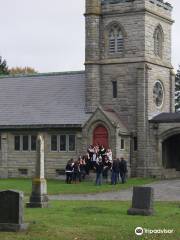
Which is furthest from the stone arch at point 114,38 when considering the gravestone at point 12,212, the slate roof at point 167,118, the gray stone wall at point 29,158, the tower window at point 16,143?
the gravestone at point 12,212

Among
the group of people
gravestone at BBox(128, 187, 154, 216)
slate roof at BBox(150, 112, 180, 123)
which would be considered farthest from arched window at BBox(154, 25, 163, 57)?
gravestone at BBox(128, 187, 154, 216)

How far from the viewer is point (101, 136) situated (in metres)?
49.2

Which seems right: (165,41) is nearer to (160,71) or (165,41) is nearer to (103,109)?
(160,71)

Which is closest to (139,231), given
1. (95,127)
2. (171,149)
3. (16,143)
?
(95,127)

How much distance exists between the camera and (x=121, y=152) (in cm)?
4909

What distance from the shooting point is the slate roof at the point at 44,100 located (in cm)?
5178

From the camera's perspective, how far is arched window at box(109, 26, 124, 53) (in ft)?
168

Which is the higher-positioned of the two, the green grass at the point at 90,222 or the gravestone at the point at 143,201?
the gravestone at the point at 143,201

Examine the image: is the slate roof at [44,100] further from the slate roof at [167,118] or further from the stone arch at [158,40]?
the stone arch at [158,40]

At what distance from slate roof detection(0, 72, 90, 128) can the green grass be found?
83.3 ft

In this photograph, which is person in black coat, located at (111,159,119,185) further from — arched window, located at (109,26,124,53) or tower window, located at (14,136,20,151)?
tower window, located at (14,136,20,151)

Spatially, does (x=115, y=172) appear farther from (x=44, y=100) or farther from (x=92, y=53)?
(x=44, y=100)

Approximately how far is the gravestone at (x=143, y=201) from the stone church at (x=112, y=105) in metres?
25.0

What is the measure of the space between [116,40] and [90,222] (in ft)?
104
